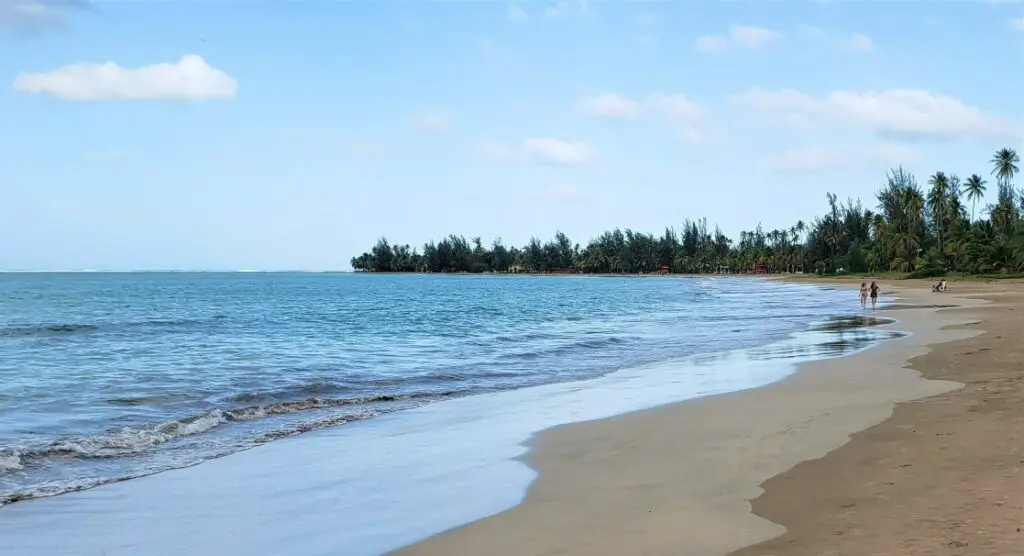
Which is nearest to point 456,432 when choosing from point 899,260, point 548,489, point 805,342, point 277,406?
point 548,489

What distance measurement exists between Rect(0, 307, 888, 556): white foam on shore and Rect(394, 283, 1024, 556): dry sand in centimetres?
49

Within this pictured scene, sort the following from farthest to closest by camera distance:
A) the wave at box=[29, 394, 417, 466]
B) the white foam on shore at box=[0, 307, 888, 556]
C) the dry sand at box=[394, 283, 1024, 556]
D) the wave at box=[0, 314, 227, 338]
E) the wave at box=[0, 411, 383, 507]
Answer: the wave at box=[0, 314, 227, 338] < the wave at box=[29, 394, 417, 466] < the wave at box=[0, 411, 383, 507] < the white foam on shore at box=[0, 307, 888, 556] < the dry sand at box=[394, 283, 1024, 556]

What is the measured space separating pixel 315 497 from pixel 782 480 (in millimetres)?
4533

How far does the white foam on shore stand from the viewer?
6.44 metres

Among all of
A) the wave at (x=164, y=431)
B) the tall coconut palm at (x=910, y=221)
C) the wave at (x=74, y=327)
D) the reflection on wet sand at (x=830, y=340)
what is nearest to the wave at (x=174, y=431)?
the wave at (x=164, y=431)

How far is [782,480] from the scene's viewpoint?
735 cm

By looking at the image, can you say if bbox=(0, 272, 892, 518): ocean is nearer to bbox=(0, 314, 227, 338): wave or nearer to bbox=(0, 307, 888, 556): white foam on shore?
bbox=(0, 314, 227, 338): wave

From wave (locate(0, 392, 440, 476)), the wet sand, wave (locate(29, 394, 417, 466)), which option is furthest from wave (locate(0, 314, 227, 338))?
the wet sand

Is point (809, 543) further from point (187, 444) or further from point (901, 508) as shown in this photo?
point (187, 444)

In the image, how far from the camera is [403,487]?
803 cm

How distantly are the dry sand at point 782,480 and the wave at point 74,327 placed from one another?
99.4ft

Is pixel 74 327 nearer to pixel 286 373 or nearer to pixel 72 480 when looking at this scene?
pixel 286 373

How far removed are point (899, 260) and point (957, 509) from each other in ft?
379

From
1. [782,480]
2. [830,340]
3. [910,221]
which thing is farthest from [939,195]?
[782,480]
